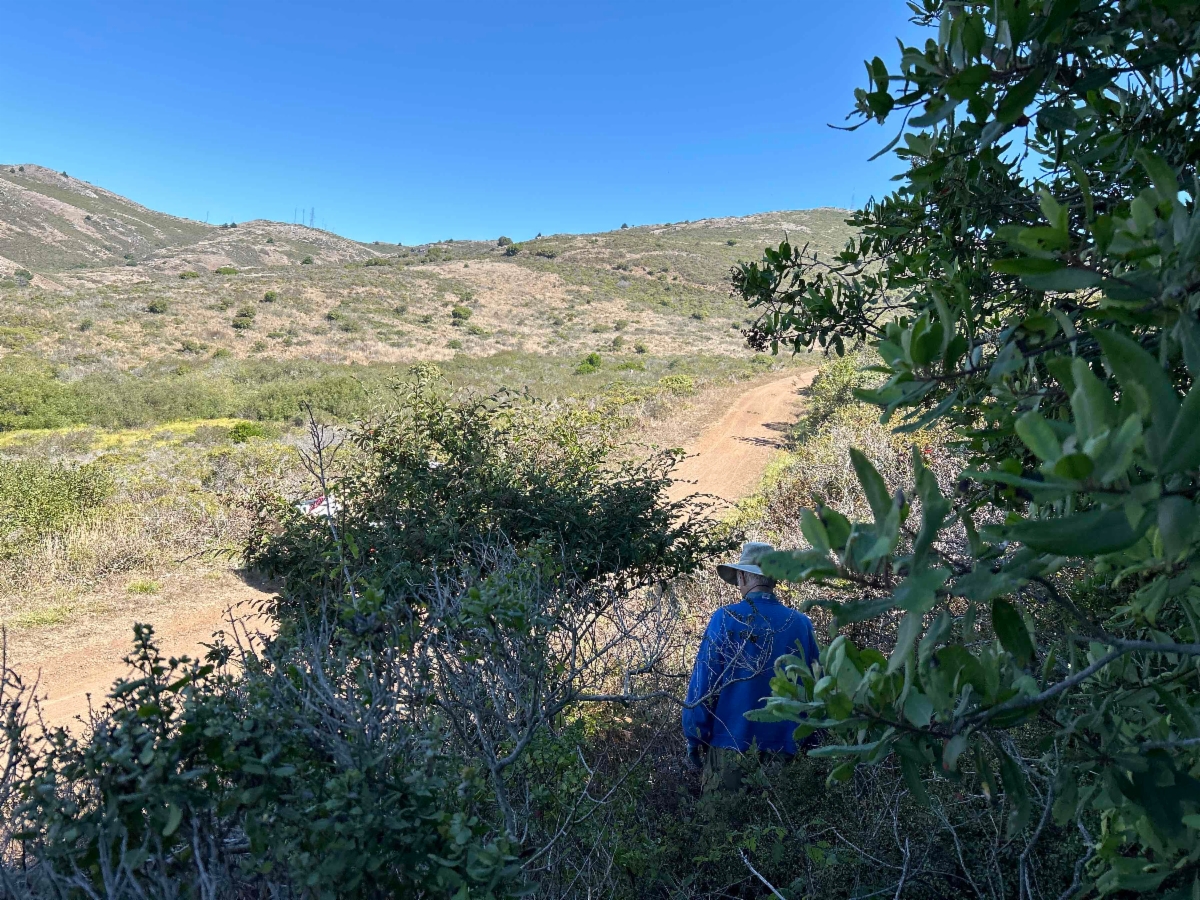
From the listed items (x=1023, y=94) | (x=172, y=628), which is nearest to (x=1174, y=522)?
(x=1023, y=94)

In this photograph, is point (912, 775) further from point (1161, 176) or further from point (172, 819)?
point (172, 819)

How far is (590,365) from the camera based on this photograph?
84.9ft

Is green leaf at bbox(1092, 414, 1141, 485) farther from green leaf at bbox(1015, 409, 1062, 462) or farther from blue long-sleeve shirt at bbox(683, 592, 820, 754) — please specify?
blue long-sleeve shirt at bbox(683, 592, 820, 754)

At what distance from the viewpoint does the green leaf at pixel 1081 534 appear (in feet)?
2.03

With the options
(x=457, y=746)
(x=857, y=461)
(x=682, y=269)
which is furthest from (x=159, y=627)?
(x=682, y=269)

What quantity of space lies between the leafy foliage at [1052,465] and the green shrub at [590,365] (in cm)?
2344

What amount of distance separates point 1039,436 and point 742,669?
2.96 metres

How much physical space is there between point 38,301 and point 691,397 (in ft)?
82.1

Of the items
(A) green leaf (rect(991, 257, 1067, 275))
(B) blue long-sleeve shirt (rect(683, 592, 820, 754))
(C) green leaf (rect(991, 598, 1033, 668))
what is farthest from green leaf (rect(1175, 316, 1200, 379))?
(B) blue long-sleeve shirt (rect(683, 592, 820, 754))

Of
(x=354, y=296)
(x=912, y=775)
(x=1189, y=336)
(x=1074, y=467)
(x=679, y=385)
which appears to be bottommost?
(x=912, y=775)

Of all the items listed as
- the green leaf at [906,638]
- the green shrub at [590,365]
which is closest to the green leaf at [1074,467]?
the green leaf at [906,638]

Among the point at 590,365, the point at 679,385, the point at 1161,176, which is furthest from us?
the point at 590,365

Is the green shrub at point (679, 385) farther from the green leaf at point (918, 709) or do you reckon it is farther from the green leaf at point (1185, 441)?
the green leaf at point (1185, 441)

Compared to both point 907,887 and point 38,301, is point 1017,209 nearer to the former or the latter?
point 907,887
